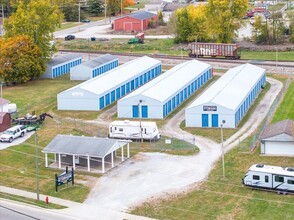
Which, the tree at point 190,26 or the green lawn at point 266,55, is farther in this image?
the tree at point 190,26

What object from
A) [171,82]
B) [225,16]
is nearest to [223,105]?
[171,82]

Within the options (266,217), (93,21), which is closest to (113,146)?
(266,217)

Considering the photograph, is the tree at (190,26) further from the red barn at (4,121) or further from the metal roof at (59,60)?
the red barn at (4,121)

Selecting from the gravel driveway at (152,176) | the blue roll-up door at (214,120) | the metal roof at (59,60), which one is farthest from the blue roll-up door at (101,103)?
the metal roof at (59,60)

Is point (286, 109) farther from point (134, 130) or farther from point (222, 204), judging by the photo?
point (222, 204)

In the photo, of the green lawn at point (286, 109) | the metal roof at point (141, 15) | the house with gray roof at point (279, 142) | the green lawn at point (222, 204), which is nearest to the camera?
the green lawn at point (222, 204)

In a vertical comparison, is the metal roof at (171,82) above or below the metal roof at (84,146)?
above

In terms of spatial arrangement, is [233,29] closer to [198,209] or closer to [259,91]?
[259,91]

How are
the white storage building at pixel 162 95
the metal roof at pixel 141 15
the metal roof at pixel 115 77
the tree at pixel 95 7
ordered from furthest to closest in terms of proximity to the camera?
the tree at pixel 95 7 → the metal roof at pixel 141 15 → the metal roof at pixel 115 77 → the white storage building at pixel 162 95
